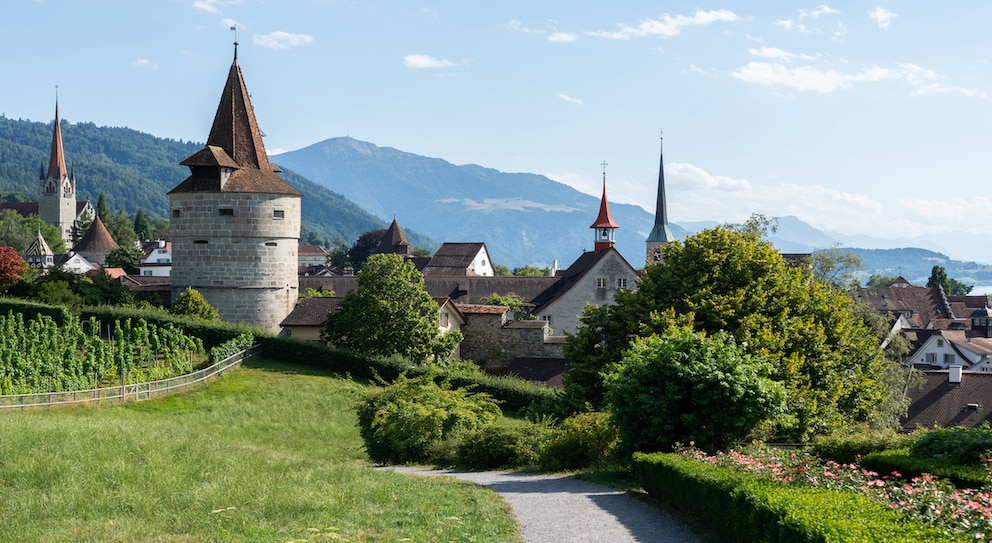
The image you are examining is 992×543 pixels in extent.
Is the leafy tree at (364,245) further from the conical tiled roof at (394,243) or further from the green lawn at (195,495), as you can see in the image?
the green lawn at (195,495)

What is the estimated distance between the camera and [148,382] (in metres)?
36.0

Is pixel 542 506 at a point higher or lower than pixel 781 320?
lower

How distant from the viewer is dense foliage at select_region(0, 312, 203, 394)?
36031 millimetres

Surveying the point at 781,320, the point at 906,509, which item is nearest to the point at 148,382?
the point at 781,320

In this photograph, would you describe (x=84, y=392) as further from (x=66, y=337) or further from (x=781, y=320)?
(x=781, y=320)

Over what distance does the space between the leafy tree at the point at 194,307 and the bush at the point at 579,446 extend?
96.8 feet

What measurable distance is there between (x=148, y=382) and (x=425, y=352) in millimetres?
15080

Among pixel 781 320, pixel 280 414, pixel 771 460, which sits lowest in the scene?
pixel 280 414

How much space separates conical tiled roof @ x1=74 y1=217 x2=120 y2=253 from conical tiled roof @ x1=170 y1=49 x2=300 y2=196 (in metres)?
113

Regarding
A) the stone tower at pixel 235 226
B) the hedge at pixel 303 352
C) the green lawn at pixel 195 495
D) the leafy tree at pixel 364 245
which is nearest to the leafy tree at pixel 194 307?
the stone tower at pixel 235 226

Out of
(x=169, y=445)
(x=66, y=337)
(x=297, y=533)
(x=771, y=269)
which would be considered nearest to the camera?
(x=297, y=533)

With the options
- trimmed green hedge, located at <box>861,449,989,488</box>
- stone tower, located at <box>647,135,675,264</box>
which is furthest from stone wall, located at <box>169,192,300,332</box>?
stone tower, located at <box>647,135,675,264</box>

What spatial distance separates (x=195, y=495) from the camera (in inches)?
634

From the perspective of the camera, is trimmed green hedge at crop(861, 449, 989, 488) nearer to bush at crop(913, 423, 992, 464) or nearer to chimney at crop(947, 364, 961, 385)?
bush at crop(913, 423, 992, 464)
